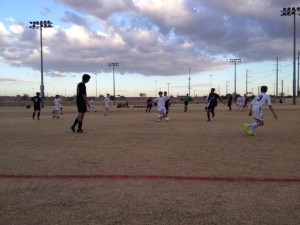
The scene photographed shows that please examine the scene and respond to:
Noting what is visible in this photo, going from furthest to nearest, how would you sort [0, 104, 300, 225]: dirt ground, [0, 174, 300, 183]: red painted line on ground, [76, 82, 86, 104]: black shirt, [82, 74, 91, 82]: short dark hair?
[76, 82, 86, 104]: black shirt → [82, 74, 91, 82]: short dark hair → [0, 174, 300, 183]: red painted line on ground → [0, 104, 300, 225]: dirt ground

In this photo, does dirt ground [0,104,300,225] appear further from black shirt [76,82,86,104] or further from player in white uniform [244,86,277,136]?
black shirt [76,82,86,104]

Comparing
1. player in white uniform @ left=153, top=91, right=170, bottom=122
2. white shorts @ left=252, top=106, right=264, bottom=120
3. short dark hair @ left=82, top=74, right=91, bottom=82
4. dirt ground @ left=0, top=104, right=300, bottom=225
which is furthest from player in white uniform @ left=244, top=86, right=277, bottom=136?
player in white uniform @ left=153, top=91, right=170, bottom=122

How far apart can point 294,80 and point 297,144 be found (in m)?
51.6

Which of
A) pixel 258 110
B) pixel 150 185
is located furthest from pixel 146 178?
pixel 258 110

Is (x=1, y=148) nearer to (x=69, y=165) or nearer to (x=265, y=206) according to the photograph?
(x=69, y=165)

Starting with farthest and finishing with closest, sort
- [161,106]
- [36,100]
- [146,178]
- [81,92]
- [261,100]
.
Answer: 1. [36,100]
2. [161,106]
3. [81,92]
4. [261,100]
5. [146,178]

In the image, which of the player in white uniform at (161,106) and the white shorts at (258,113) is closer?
the white shorts at (258,113)

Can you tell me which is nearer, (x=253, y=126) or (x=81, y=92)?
(x=253, y=126)

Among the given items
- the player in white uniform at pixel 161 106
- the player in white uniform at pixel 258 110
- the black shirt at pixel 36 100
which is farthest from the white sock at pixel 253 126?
the black shirt at pixel 36 100

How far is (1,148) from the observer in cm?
995

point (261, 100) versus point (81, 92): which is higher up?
point (81, 92)

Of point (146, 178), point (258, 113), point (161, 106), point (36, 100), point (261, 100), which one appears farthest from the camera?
point (36, 100)

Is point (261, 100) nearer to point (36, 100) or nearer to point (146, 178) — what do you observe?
point (146, 178)

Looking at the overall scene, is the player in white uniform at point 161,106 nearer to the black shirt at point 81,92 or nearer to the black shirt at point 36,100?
the black shirt at point 36,100
